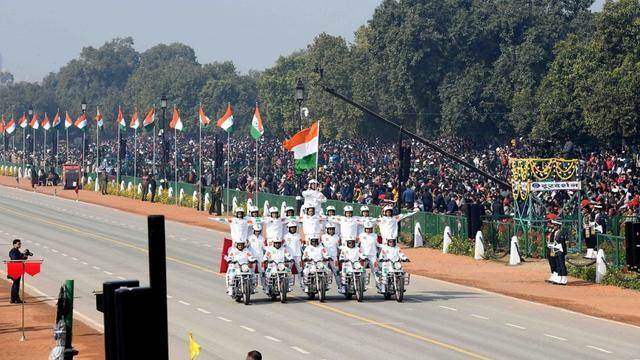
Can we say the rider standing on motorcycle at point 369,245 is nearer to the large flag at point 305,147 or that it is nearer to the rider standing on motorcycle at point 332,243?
the rider standing on motorcycle at point 332,243

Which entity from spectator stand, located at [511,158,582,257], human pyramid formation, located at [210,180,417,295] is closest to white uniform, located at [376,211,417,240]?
human pyramid formation, located at [210,180,417,295]

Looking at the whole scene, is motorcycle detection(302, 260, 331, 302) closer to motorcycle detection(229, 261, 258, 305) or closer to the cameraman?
motorcycle detection(229, 261, 258, 305)

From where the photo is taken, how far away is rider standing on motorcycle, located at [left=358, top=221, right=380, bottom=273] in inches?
1313

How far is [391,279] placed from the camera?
33688mm

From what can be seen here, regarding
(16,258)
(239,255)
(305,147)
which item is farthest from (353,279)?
(305,147)

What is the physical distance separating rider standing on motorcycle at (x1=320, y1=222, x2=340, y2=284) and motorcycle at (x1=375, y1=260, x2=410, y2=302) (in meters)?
1.07

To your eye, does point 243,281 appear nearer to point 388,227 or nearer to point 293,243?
point 293,243

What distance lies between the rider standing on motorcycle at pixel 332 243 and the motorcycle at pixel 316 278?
266mm

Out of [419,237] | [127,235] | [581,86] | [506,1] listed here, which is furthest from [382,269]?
[506,1]

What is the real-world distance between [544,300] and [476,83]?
2594 inches

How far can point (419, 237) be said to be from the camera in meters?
49.7

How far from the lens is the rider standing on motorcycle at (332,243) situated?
33281 mm

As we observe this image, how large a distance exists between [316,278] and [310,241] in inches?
38.9

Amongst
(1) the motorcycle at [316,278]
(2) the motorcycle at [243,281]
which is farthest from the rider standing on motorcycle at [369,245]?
(2) the motorcycle at [243,281]
